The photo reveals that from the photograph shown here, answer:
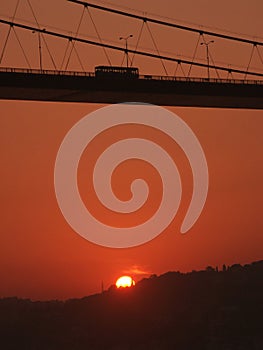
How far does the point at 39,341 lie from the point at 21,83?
3990 inches

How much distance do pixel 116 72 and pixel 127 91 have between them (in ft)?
4.94

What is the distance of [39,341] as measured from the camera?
167 m

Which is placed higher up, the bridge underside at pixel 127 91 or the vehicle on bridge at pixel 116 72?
the vehicle on bridge at pixel 116 72

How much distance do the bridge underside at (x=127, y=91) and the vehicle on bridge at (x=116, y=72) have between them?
1.10ft

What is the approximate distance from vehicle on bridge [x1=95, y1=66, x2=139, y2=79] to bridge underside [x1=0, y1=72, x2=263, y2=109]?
0.34m

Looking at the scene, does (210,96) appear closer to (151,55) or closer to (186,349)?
(151,55)

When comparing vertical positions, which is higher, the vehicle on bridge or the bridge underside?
the vehicle on bridge

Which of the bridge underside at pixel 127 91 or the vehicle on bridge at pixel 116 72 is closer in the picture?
the bridge underside at pixel 127 91

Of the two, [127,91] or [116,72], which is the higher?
[116,72]

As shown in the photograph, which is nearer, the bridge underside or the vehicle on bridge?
the bridge underside

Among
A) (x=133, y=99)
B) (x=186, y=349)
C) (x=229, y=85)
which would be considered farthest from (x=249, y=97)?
(x=186, y=349)

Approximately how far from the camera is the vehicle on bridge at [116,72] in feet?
238

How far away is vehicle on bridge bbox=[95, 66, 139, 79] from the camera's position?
72.6 meters

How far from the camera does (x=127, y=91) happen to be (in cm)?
7275
